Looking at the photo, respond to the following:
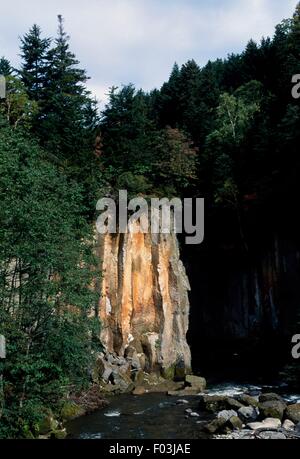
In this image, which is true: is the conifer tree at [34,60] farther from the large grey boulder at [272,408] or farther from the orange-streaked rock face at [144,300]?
the large grey boulder at [272,408]

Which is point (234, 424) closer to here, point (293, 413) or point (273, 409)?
point (273, 409)

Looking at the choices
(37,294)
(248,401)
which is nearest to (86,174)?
(37,294)

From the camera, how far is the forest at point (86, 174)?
15.9 meters

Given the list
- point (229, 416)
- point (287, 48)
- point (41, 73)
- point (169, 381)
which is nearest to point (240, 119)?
point (287, 48)

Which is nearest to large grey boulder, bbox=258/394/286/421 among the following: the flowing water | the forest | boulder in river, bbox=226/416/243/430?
boulder in river, bbox=226/416/243/430

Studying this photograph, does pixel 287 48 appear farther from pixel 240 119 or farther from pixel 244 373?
pixel 244 373

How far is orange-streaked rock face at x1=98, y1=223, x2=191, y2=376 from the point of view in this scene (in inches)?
1061

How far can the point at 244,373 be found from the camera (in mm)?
29734

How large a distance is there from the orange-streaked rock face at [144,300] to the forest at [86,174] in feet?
7.71

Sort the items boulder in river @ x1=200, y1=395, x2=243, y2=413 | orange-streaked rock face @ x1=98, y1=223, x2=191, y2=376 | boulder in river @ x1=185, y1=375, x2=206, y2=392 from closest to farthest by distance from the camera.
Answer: boulder in river @ x1=200, y1=395, x2=243, y2=413, boulder in river @ x1=185, y1=375, x2=206, y2=392, orange-streaked rock face @ x1=98, y1=223, x2=191, y2=376

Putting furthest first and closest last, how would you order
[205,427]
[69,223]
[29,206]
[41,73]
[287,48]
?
1. [287,48]
2. [41,73]
3. [69,223]
4. [205,427]
5. [29,206]

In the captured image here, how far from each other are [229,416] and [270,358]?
676 inches

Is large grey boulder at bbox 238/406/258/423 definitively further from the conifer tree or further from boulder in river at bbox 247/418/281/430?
the conifer tree

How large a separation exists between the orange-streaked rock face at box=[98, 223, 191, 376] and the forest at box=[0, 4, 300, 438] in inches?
92.5
